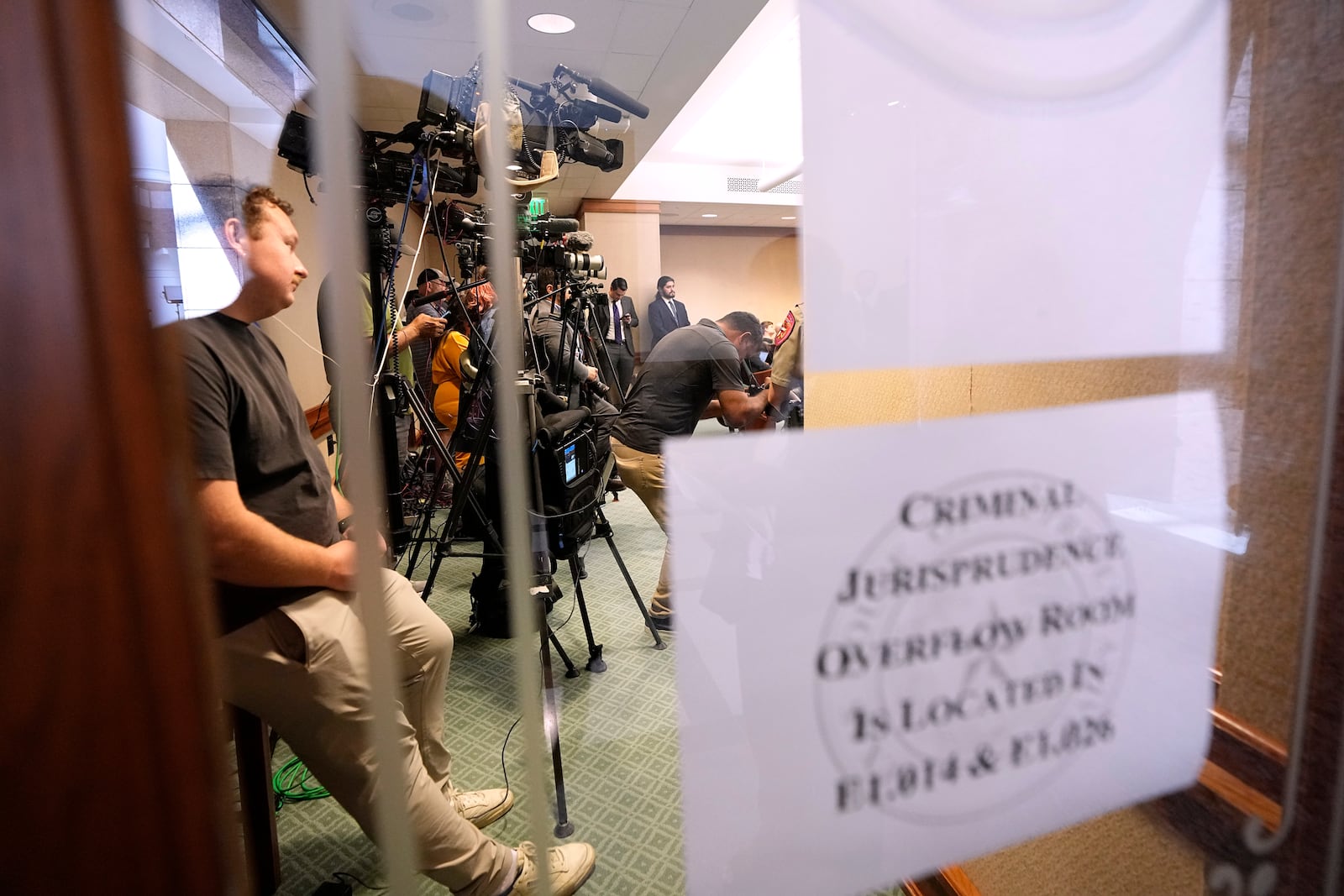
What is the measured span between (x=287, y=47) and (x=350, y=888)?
4.12 feet

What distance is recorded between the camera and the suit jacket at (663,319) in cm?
55

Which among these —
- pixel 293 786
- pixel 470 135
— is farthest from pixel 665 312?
pixel 293 786

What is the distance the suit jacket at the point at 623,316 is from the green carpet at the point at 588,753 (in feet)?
0.96

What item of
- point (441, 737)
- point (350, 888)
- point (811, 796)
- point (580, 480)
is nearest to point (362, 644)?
point (811, 796)

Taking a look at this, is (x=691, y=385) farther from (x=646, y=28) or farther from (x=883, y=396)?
(x=646, y=28)

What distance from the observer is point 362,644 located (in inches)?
15.5

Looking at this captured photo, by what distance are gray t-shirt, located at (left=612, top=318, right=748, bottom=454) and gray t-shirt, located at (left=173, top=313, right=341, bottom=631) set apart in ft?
0.95

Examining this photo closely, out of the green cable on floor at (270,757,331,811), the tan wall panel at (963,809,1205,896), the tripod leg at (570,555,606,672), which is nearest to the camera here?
the tan wall panel at (963,809,1205,896)

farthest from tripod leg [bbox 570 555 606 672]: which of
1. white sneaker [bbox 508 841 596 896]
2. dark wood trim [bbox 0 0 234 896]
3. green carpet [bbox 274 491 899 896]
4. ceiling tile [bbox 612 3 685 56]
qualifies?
dark wood trim [bbox 0 0 234 896]

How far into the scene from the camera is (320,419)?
46cm

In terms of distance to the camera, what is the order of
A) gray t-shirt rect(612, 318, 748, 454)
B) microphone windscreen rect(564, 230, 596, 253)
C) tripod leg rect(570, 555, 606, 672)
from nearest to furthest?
gray t-shirt rect(612, 318, 748, 454)
microphone windscreen rect(564, 230, 596, 253)
tripod leg rect(570, 555, 606, 672)

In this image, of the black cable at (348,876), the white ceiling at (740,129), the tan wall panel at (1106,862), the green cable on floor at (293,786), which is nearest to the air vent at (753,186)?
the white ceiling at (740,129)

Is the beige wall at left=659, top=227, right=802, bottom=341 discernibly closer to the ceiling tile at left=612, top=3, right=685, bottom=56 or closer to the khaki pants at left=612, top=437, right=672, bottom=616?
the khaki pants at left=612, top=437, right=672, bottom=616

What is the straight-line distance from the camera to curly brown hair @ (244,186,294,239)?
1.53 feet
